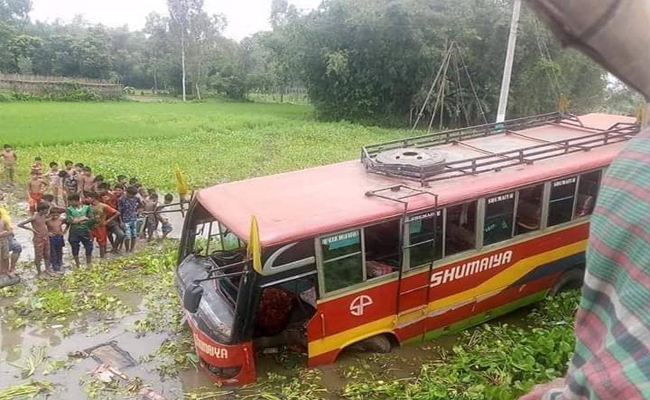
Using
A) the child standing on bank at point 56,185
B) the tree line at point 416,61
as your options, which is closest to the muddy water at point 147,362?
the child standing on bank at point 56,185

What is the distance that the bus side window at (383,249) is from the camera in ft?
19.6

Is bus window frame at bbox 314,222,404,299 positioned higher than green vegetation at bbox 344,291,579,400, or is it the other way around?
bus window frame at bbox 314,222,404,299

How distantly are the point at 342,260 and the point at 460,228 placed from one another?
61.7 inches

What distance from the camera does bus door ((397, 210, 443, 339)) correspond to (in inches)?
239

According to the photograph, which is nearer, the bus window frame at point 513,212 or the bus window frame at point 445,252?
the bus window frame at point 445,252

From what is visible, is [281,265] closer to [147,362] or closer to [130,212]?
[147,362]

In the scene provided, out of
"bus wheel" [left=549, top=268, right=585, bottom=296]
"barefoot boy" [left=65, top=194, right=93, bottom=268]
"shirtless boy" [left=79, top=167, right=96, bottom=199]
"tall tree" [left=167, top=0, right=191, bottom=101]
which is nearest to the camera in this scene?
"bus wheel" [left=549, top=268, right=585, bottom=296]

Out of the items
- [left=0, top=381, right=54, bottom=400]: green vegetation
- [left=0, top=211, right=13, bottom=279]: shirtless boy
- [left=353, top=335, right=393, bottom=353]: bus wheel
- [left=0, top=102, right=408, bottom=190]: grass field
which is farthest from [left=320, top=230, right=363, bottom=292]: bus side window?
[left=0, top=102, right=408, bottom=190]: grass field

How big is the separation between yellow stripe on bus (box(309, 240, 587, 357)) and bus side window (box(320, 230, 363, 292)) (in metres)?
0.57

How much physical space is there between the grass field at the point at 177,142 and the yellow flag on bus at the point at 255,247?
9.83 m

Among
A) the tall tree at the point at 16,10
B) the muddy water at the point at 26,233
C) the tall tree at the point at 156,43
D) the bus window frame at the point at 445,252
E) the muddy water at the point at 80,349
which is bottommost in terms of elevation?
the muddy water at the point at 80,349

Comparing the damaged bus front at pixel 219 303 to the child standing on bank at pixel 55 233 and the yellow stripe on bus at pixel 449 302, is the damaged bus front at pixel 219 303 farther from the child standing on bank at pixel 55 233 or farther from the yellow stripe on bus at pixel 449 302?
the child standing on bank at pixel 55 233

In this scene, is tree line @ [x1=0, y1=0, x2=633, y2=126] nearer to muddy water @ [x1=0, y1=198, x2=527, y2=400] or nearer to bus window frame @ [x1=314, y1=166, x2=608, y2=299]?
bus window frame @ [x1=314, y1=166, x2=608, y2=299]

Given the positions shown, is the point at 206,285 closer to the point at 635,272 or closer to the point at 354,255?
the point at 354,255
